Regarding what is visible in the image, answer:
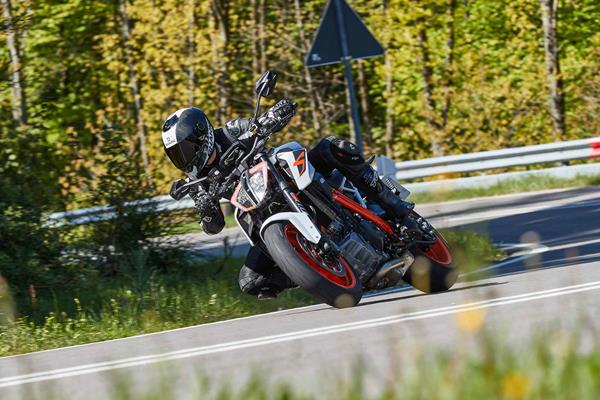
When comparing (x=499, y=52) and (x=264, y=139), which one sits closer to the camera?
(x=264, y=139)

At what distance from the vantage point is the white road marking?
289 inches

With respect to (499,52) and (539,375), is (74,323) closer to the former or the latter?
(539,375)

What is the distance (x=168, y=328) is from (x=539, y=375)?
217 inches

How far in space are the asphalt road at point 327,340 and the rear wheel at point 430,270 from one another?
13 centimetres

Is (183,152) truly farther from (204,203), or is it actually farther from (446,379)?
(446,379)

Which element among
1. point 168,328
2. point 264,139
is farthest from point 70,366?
point 264,139

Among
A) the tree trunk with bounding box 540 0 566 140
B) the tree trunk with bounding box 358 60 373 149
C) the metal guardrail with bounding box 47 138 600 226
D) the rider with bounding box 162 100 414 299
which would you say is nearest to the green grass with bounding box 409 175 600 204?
the metal guardrail with bounding box 47 138 600 226

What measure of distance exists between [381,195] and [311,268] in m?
1.37

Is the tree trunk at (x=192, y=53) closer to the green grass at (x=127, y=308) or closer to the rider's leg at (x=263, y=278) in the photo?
the green grass at (x=127, y=308)

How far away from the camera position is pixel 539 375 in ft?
14.4

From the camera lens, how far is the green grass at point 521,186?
19.0 m

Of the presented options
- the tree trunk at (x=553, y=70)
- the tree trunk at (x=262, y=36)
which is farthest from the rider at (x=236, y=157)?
the tree trunk at (x=262, y=36)

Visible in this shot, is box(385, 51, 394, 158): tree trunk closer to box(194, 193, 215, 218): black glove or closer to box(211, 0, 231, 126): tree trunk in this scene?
box(211, 0, 231, 126): tree trunk

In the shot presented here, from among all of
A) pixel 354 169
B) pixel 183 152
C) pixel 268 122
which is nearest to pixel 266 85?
pixel 268 122
